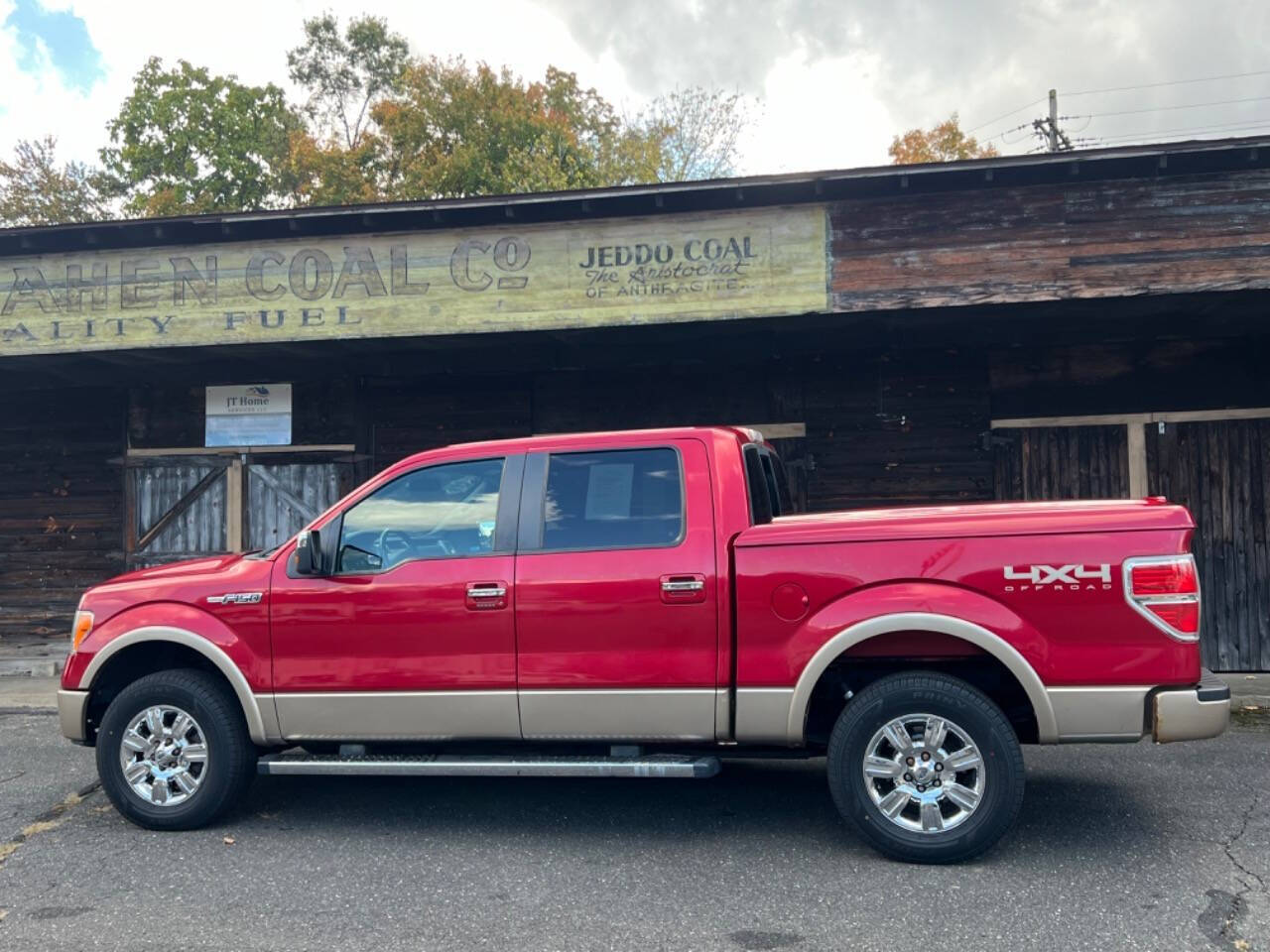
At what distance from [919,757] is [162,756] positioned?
148 inches

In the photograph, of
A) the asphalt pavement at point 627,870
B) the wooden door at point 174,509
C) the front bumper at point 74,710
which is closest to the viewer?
the asphalt pavement at point 627,870

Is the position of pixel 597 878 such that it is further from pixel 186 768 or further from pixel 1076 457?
pixel 1076 457

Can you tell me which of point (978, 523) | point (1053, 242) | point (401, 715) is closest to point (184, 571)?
point (401, 715)

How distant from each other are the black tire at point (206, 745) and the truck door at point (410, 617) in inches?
11.6

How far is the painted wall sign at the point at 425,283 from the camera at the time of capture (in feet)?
29.9

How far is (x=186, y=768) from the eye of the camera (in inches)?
217

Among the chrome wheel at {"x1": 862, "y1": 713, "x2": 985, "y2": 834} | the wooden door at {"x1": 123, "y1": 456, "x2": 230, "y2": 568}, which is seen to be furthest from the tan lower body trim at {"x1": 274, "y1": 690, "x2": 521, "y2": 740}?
the wooden door at {"x1": 123, "y1": 456, "x2": 230, "y2": 568}

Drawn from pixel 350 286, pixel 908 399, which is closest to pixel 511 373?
pixel 350 286

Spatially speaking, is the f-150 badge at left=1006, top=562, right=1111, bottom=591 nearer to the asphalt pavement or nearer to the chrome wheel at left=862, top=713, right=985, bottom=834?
the chrome wheel at left=862, top=713, right=985, bottom=834

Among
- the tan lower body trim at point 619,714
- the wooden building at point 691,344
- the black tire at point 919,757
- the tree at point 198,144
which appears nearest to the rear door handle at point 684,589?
the tan lower body trim at point 619,714

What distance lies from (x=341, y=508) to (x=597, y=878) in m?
2.26

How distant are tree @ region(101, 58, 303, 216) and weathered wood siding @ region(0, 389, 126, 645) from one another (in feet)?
71.5

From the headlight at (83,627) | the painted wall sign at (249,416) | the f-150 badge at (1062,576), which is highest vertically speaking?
the painted wall sign at (249,416)

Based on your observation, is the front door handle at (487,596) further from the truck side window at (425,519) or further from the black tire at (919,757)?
the black tire at (919,757)
